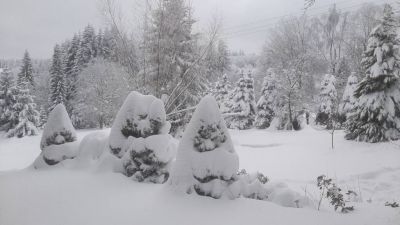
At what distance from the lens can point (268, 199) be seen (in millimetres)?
6043

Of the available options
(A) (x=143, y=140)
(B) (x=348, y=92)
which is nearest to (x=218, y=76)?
(B) (x=348, y=92)

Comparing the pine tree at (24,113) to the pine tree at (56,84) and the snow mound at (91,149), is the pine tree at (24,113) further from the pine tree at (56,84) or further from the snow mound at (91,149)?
the snow mound at (91,149)

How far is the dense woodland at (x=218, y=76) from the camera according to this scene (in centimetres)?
1290

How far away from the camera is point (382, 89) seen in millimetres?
14398

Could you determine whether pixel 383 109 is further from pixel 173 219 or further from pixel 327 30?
pixel 327 30

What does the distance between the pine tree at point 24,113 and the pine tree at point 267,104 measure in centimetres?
2246

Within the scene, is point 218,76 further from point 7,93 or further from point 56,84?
point 7,93

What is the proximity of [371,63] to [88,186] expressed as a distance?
14.2 m

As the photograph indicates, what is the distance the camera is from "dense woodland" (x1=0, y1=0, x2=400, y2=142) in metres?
12.9

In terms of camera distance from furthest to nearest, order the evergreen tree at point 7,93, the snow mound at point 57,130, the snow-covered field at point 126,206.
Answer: the evergreen tree at point 7,93 < the snow mound at point 57,130 < the snow-covered field at point 126,206

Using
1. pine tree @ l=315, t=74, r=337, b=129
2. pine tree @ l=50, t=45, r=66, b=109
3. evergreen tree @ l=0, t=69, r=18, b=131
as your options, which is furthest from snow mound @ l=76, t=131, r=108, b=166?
pine tree @ l=50, t=45, r=66, b=109

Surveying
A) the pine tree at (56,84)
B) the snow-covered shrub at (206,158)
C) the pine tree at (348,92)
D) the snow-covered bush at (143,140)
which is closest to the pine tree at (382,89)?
Answer: the snow-covered bush at (143,140)

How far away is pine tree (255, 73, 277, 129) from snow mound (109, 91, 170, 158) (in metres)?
26.5

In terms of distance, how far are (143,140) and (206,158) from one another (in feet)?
6.41
